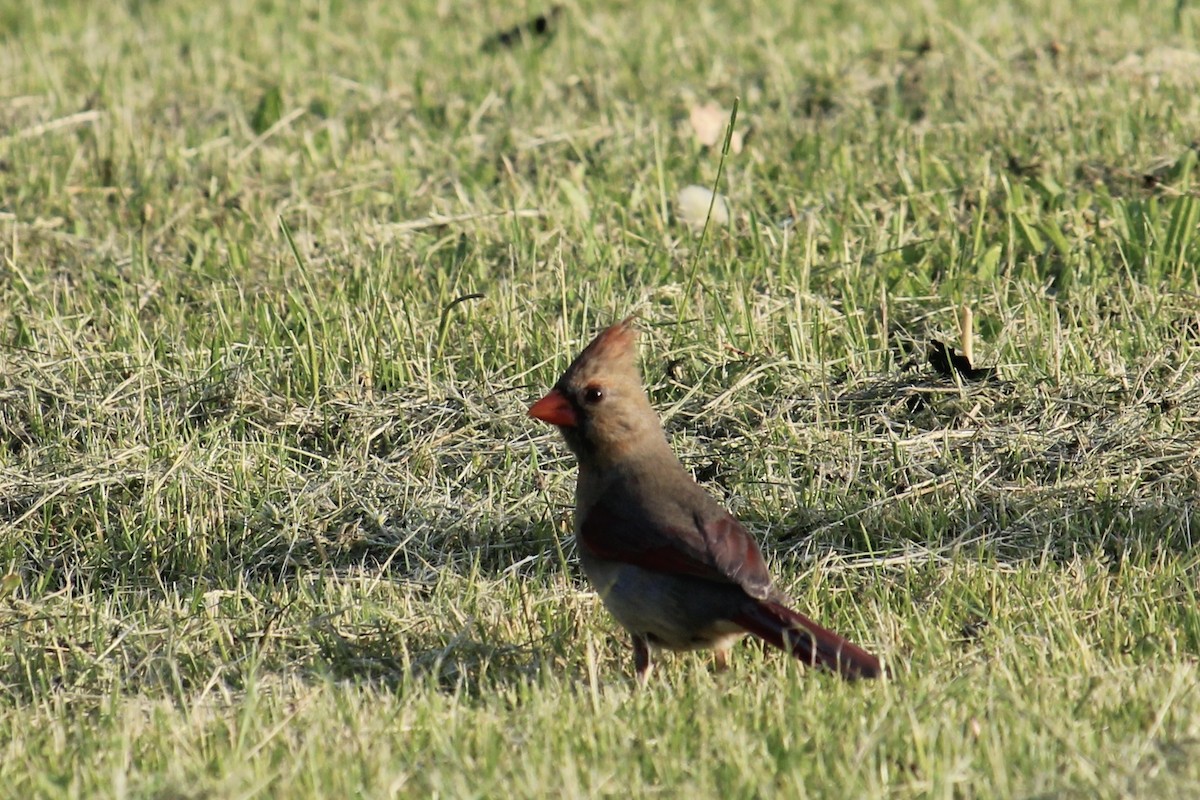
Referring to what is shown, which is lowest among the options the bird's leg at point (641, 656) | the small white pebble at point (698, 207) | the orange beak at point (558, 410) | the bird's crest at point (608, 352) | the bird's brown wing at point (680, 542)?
the bird's leg at point (641, 656)

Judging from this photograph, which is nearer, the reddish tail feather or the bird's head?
the reddish tail feather

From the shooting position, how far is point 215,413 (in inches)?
200

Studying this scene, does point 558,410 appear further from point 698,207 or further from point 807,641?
point 698,207

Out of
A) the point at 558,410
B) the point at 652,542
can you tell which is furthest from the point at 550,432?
the point at 652,542

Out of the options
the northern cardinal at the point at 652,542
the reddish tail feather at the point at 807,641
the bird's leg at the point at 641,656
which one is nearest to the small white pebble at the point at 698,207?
the northern cardinal at the point at 652,542

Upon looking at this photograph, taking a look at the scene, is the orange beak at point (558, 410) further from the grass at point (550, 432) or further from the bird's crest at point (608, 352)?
the grass at point (550, 432)

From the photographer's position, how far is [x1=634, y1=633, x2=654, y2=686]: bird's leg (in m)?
3.88

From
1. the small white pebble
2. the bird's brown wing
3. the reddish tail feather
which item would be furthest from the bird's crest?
the small white pebble

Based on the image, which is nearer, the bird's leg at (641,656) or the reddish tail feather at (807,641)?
the reddish tail feather at (807,641)

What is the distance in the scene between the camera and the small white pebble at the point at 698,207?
20.3 ft

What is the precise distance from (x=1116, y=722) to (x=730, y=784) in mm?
753

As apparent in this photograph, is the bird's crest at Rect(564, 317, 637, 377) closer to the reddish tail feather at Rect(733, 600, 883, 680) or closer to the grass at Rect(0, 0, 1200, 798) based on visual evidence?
the grass at Rect(0, 0, 1200, 798)

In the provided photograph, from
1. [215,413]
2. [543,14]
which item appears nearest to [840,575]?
[215,413]

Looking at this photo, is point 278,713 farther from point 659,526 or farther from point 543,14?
point 543,14
